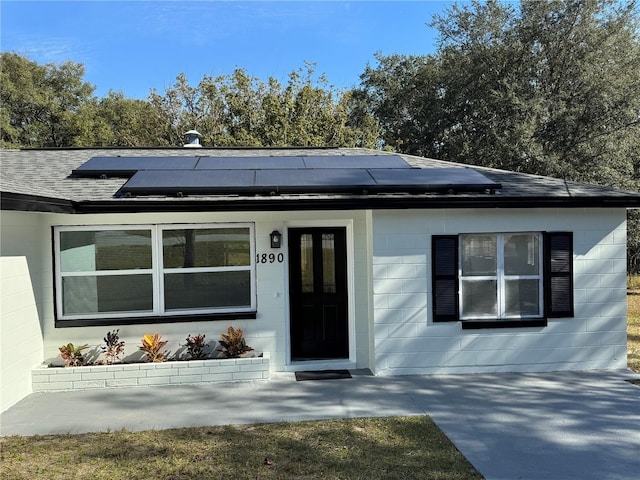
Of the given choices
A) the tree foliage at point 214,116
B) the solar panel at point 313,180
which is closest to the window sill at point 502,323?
the solar panel at point 313,180

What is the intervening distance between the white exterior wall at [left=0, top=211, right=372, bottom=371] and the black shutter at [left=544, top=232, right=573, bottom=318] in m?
2.71

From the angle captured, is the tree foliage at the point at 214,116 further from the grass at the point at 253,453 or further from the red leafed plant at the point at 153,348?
the grass at the point at 253,453

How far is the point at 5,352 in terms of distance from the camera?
5.48 metres

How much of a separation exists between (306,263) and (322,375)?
68.7 inches

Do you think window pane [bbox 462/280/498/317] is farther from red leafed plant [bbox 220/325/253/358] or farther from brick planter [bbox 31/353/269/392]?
red leafed plant [bbox 220/325/253/358]

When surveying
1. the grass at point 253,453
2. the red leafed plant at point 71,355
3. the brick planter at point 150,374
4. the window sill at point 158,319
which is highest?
the window sill at point 158,319

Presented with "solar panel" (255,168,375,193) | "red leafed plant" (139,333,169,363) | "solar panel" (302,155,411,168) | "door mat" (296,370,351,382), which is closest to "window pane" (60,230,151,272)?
"red leafed plant" (139,333,169,363)

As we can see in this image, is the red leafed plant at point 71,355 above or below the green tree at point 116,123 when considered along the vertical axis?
below

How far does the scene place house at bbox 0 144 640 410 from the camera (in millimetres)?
6586

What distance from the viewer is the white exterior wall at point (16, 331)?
5.46 meters

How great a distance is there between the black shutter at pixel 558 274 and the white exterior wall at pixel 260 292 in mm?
2715

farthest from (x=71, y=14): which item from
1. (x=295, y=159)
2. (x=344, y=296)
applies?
(x=344, y=296)

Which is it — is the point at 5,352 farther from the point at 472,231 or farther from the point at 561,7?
the point at 561,7

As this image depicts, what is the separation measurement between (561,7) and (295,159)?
13.2 meters
